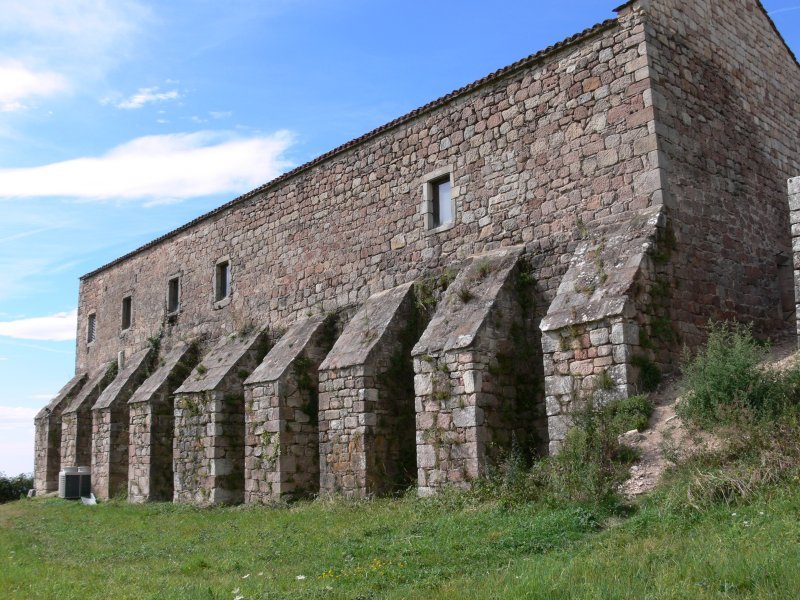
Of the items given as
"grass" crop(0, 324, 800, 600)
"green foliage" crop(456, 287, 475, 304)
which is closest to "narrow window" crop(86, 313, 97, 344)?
"grass" crop(0, 324, 800, 600)

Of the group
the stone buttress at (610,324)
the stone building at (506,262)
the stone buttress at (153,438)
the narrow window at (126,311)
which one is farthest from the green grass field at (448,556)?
the narrow window at (126,311)

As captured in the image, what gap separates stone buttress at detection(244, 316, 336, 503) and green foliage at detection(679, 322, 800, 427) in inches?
268

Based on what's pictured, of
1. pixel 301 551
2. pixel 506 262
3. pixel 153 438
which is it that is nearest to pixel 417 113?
pixel 506 262

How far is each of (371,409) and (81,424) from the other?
12.8 meters

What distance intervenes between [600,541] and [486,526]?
1590 mm

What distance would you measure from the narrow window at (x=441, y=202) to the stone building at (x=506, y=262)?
4cm

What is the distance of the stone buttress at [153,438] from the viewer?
53.0 feet

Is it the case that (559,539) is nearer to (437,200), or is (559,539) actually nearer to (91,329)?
(437,200)

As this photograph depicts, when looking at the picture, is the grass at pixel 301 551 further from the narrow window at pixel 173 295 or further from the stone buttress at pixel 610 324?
the narrow window at pixel 173 295

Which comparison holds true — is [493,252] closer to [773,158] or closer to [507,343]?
[507,343]

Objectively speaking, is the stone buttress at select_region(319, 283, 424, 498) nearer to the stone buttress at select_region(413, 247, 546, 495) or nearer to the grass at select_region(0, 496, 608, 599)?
the grass at select_region(0, 496, 608, 599)

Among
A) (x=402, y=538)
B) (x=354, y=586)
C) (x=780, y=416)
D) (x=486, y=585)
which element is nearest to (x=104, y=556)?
(x=402, y=538)

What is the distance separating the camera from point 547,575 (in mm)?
5148

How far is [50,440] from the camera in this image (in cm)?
2272
